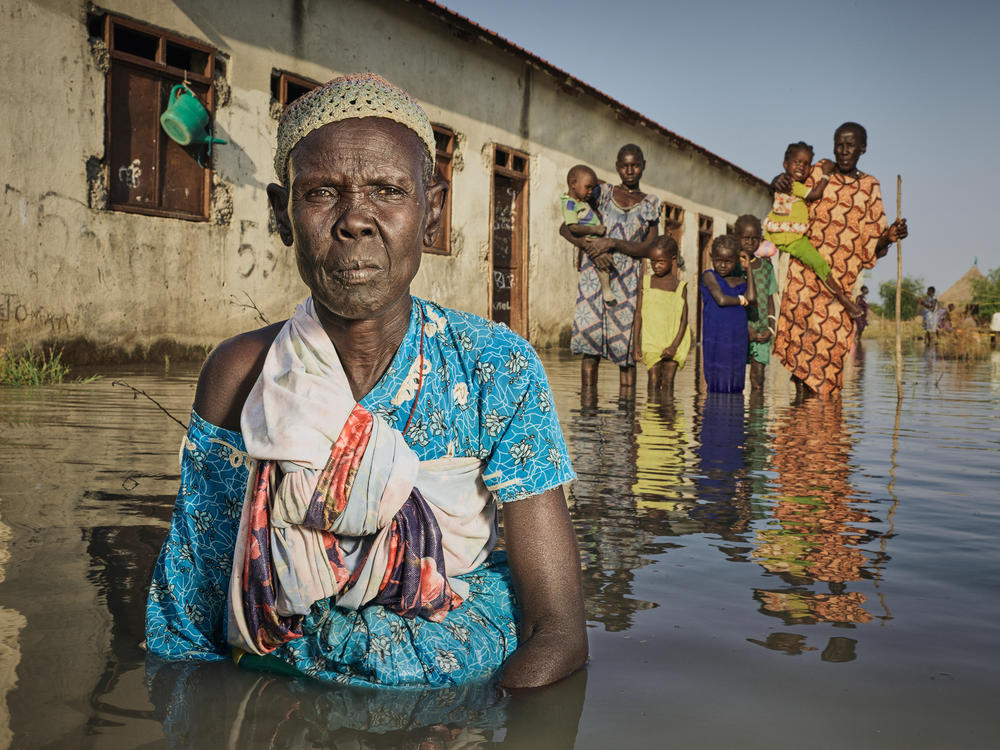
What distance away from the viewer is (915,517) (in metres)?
3.72

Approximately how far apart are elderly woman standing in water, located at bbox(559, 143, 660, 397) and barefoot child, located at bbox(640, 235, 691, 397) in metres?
0.19

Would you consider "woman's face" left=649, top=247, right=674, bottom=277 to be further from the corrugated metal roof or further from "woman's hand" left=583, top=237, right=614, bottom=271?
the corrugated metal roof

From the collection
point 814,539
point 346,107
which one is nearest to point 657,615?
point 814,539

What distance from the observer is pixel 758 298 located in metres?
9.35

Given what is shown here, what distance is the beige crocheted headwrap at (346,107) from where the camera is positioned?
1.91 m

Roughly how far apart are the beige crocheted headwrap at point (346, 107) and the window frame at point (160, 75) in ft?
24.5

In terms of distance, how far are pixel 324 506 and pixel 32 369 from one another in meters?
6.14

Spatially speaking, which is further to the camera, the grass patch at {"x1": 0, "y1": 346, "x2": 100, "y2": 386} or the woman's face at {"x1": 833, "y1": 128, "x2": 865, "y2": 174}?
the woman's face at {"x1": 833, "y1": 128, "x2": 865, "y2": 174}

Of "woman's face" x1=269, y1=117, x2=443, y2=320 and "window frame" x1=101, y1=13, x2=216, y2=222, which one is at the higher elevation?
"window frame" x1=101, y1=13, x2=216, y2=222

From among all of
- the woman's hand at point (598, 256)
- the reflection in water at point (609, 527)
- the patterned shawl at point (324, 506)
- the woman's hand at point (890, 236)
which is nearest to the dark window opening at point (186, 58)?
the woman's hand at point (598, 256)

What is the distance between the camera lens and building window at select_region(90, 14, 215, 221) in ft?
29.1

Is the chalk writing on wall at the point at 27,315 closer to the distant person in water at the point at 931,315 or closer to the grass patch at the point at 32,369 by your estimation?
the grass patch at the point at 32,369

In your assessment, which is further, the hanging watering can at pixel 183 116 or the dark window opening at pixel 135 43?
the hanging watering can at pixel 183 116

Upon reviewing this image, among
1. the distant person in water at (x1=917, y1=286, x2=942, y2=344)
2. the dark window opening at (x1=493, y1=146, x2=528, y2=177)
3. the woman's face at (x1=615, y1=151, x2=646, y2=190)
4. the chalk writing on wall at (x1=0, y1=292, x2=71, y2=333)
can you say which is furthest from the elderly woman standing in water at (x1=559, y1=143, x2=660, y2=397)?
the distant person in water at (x1=917, y1=286, x2=942, y2=344)
